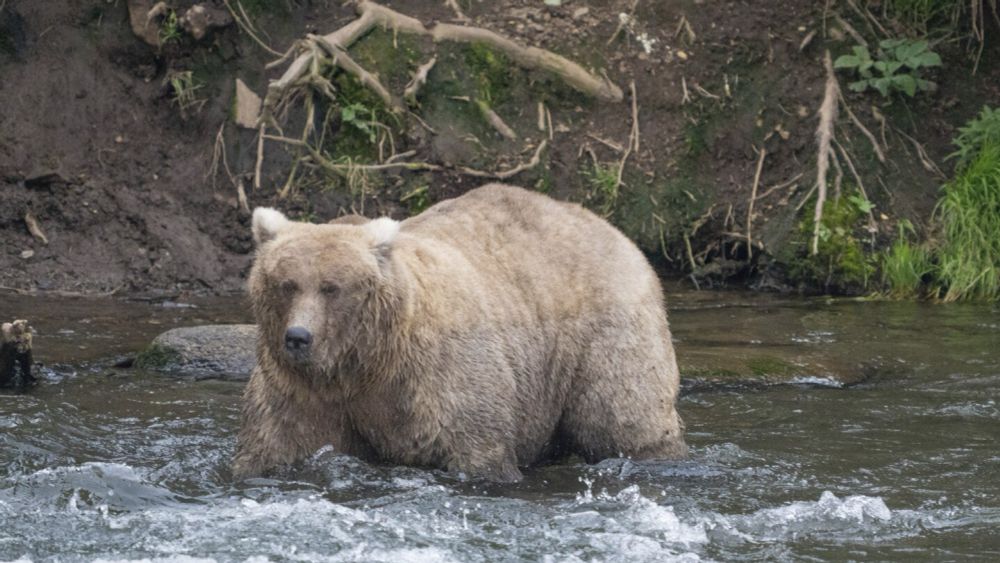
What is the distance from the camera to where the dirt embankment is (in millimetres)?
12383

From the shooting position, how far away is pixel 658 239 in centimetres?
1277

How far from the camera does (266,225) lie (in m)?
6.77

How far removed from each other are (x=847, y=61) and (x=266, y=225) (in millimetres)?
7596

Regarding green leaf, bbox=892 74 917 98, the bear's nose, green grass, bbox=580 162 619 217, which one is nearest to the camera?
the bear's nose

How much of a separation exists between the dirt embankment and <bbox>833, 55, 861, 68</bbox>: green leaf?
0.83ft

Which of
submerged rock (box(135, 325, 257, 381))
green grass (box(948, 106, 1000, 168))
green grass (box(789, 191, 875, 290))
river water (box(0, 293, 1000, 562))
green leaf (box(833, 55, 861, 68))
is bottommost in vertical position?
river water (box(0, 293, 1000, 562))

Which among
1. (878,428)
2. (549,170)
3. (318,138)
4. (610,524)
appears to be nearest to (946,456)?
(878,428)

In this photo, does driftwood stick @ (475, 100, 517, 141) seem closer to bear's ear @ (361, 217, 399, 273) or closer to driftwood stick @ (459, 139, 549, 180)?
driftwood stick @ (459, 139, 549, 180)

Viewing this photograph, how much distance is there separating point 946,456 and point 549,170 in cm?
546

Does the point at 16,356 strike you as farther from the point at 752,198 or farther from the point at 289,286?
the point at 752,198

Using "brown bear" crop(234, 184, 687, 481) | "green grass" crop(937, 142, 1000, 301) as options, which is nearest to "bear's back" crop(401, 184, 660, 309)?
"brown bear" crop(234, 184, 687, 481)

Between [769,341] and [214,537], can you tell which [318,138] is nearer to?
[769,341]

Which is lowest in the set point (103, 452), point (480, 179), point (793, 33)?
point (103, 452)

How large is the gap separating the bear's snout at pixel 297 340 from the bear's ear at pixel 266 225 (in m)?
0.62
